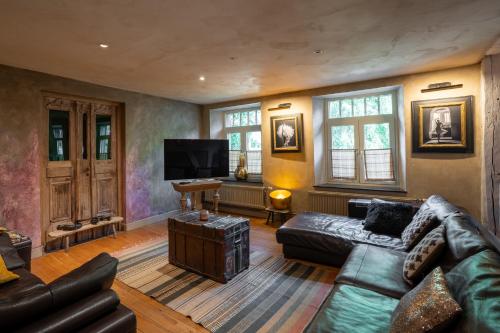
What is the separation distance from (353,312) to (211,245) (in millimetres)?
1595

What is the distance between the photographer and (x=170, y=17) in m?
2.08

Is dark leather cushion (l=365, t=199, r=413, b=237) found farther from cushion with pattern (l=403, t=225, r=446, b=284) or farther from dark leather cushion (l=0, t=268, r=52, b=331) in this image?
dark leather cushion (l=0, t=268, r=52, b=331)

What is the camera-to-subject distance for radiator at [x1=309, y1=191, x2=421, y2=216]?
4.24 metres

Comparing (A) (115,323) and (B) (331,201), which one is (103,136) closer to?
(A) (115,323)

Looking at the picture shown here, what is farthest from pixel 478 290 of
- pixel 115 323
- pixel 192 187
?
pixel 192 187

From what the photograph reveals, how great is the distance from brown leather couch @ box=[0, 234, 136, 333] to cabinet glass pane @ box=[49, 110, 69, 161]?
2801 millimetres

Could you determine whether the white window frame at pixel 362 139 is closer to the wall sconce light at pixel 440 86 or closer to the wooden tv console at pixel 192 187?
the wall sconce light at pixel 440 86

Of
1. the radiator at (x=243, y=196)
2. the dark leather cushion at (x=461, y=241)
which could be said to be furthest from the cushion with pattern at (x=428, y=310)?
the radiator at (x=243, y=196)

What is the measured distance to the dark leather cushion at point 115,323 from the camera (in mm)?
1270

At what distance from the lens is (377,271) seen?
79.9 inches

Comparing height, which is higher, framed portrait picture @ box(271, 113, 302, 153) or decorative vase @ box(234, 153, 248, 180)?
framed portrait picture @ box(271, 113, 302, 153)

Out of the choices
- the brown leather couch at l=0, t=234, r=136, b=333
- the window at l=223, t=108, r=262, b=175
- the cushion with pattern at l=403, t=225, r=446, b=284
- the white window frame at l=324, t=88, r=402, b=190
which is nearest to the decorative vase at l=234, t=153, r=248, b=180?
the window at l=223, t=108, r=262, b=175

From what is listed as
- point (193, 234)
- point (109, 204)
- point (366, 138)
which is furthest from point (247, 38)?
point (109, 204)

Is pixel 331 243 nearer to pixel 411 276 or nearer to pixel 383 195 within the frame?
pixel 411 276
